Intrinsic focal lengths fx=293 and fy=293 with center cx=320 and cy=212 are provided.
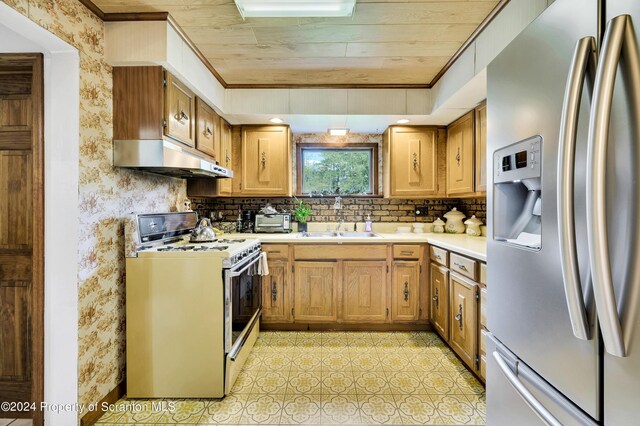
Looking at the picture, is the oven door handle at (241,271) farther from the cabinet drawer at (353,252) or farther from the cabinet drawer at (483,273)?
the cabinet drawer at (483,273)

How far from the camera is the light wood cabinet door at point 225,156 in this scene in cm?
286

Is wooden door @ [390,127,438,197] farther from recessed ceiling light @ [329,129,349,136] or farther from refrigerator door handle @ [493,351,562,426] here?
refrigerator door handle @ [493,351,562,426]

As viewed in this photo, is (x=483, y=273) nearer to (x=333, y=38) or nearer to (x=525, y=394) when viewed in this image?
(x=525, y=394)

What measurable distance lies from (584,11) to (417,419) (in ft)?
6.25

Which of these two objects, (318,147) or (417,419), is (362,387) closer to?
(417,419)

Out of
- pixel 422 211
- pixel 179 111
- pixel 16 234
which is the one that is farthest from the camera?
pixel 422 211

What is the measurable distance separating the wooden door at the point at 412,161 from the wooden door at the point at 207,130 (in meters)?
1.77

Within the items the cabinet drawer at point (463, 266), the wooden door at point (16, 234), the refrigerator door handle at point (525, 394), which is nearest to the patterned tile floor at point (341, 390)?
the wooden door at point (16, 234)

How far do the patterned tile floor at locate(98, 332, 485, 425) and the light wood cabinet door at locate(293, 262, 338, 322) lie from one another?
0.26m

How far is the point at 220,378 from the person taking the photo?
71.6 inches

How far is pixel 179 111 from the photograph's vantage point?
6.81ft

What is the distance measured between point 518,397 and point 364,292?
187 cm

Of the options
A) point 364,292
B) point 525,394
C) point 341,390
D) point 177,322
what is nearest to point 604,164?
point 525,394

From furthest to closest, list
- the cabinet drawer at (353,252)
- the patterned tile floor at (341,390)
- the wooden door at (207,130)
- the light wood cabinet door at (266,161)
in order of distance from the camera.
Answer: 1. the light wood cabinet door at (266,161)
2. the cabinet drawer at (353,252)
3. the wooden door at (207,130)
4. the patterned tile floor at (341,390)
